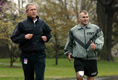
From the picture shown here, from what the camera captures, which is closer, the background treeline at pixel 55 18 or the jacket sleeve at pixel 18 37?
the jacket sleeve at pixel 18 37

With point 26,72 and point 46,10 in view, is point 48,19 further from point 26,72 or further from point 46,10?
point 26,72

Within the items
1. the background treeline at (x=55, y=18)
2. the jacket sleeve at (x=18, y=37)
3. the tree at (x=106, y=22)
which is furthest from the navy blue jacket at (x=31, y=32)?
the tree at (x=106, y=22)

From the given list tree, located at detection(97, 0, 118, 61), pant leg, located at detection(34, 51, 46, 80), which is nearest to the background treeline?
tree, located at detection(97, 0, 118, 61)

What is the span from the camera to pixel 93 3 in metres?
45.1

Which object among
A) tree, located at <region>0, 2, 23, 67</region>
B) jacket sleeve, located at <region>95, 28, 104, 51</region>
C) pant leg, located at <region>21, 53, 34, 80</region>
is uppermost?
jacket sleeve, located at <region>95, 28, 104, 51</region>

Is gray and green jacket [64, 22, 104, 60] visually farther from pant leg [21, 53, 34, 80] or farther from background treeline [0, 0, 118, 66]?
background treeline [0, 0, 118, 66]

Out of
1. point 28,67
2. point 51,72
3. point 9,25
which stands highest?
point 28,67

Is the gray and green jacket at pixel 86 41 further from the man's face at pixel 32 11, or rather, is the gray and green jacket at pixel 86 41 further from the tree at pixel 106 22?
the tree at pixel 106 22

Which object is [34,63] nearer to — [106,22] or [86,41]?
[86,41]

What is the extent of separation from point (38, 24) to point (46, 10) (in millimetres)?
23069

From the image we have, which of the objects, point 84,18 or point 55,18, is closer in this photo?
point 84,18

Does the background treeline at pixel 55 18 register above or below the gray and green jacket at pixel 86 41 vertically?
below

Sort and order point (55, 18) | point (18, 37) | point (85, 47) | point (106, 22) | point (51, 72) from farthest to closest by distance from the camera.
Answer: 1. point (106, 22)
2. point (55, 18)
3. point (51, 72)
4. point (85, 47)
5. point (18, 37)

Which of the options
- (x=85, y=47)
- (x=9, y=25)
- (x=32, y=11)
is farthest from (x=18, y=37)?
(x=9, y=25)
